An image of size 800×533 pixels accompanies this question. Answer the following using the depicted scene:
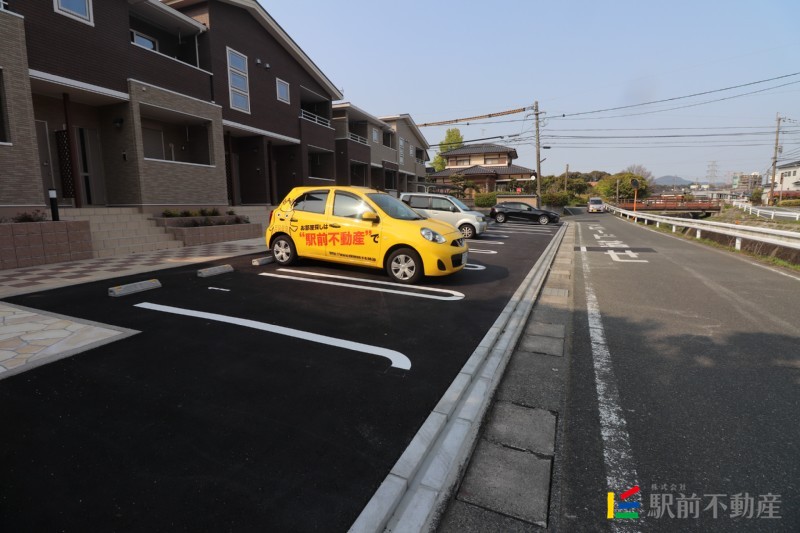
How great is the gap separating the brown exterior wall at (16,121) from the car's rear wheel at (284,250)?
20.0 feet

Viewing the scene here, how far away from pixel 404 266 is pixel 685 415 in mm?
4561

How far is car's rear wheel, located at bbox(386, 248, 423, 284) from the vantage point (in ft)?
21.8

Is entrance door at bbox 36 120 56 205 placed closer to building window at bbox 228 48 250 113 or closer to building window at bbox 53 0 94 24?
building window at bbox 53 0 94 24

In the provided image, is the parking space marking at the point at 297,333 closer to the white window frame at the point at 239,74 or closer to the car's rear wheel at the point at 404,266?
the car's rear wheel at the point at 404,266

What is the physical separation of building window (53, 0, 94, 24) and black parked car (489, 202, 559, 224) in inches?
809

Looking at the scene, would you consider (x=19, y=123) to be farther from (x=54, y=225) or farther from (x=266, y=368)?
(x=266, y=368)

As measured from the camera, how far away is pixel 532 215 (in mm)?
24328

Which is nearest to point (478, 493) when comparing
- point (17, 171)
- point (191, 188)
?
point (17, 171)

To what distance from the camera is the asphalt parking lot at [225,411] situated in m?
1.94

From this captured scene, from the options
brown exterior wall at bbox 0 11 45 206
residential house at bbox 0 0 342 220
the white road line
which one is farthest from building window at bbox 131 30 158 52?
the white road line

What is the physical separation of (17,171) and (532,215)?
2308 centimetres

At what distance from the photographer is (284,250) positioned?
26.8 ft

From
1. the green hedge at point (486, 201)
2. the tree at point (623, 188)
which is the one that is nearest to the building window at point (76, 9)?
the green hedge at point (486, 201)

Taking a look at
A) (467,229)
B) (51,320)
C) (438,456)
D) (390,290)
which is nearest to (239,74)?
(467,229)
